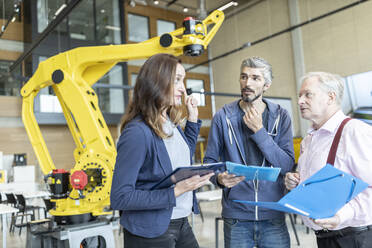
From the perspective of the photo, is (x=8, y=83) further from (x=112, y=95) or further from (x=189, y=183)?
(x=189, y=183)

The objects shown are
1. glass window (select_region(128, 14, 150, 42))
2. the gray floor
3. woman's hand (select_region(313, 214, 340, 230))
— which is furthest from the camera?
glass window (select_region(128, 14, 150, 42))

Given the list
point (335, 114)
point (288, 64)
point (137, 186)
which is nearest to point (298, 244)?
point (335, 114)

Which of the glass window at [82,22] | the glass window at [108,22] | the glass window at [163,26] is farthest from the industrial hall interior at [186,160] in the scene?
the glass window at [163,26]

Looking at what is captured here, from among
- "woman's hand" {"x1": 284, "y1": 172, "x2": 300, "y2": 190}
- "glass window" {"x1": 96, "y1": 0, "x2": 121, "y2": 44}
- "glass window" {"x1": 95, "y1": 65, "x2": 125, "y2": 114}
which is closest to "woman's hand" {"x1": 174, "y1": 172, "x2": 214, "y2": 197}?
"woman's hand" {"x1": 284, "y1": 172, "x2": 300, "y2": 190}

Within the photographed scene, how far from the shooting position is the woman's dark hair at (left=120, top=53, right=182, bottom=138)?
1514mm

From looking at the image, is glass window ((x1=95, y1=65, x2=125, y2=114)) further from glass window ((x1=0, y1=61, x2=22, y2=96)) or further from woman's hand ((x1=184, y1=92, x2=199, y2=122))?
woman's hand ((x1=184, y1=92, x2=199, y2=122))

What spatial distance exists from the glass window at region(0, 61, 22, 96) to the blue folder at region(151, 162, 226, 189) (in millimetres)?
12600

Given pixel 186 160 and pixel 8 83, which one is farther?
pixel 8 83

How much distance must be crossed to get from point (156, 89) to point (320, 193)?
0.81 m

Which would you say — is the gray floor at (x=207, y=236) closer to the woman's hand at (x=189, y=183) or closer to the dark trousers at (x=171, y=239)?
the dark trousers at (x=171, y=239)

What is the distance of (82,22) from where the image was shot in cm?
1366

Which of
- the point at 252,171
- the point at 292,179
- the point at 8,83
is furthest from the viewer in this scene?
the point at 8,83

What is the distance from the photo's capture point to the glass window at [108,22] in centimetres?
1410

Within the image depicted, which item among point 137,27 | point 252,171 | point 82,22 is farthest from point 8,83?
point 252,171
